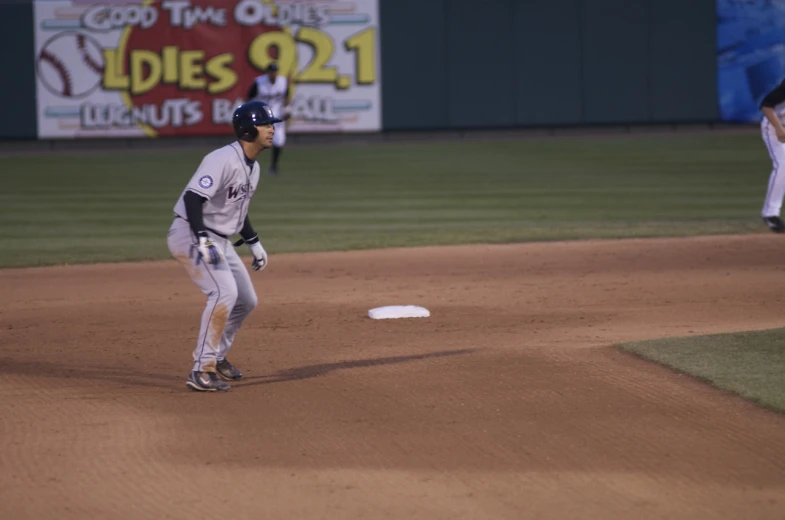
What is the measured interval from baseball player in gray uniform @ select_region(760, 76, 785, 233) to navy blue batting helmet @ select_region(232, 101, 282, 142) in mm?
7726

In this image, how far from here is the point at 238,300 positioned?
7395 mm

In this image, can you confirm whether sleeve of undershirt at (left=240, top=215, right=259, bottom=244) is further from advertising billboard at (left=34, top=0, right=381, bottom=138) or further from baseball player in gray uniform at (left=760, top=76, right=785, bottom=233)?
advertising billboard at (left=34, top=0, right=381, bottom=138)

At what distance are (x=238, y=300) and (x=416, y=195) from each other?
41.1 ft

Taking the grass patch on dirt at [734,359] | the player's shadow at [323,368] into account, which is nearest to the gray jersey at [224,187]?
the player's shadow at [323,368]

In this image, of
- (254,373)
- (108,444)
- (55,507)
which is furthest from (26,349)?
(55,507)

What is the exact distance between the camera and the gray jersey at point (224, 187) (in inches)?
270

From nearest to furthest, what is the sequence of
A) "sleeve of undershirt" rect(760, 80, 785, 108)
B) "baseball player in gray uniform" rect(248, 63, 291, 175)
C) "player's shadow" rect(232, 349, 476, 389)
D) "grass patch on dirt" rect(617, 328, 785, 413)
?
1. "grass patch on dirt" rect(617, 328, 785, 413)
2. "player's shadow" rect(232, 349, 476, 389)
3. "sleeve of undershirt" rect(760, 80, 785, 108)
4. "baseball player in gray uniform" rect(248, 63, 291, 175)

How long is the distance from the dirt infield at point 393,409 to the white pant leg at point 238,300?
0.98ft

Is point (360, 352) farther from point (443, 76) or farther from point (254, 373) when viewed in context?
point (443, 76)

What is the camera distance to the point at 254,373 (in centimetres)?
768

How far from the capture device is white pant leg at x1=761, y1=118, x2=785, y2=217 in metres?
13.7

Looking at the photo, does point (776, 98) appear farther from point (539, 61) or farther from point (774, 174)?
point (539, 61)

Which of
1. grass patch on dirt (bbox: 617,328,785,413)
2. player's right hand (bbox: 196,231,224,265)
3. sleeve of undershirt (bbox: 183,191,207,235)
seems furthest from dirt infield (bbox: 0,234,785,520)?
sleeve of undershirt (bbox: 183,191,207,235)

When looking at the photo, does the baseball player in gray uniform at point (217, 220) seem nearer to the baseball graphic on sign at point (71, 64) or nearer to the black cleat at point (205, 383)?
the black cleat at point (205, 383)
